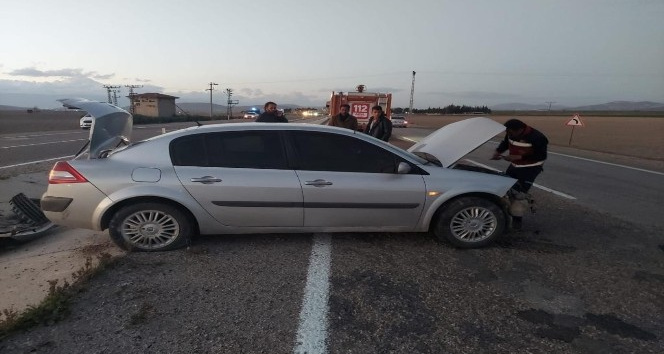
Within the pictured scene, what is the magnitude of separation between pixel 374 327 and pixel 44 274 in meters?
3.30

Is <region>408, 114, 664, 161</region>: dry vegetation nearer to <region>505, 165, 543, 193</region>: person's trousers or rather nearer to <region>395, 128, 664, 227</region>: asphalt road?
<region>395, 128, 664, 227</region>: asphalt road

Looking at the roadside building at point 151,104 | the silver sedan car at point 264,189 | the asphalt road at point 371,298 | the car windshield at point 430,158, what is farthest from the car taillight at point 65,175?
the roadside building at point 151,104

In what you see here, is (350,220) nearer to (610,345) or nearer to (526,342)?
(526,342)

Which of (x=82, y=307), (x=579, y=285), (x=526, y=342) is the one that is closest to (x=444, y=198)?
(x=579, y=285)

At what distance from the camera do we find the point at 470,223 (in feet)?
13.9

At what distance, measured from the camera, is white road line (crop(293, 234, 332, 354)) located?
256 centimetres

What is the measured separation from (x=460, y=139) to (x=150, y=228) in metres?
3.64

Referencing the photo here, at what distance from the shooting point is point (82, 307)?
2.93 m

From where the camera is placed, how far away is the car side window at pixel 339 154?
4074 mm

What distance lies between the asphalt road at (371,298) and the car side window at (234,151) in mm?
914

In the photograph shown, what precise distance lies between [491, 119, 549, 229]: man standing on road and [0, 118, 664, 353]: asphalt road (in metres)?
0.74

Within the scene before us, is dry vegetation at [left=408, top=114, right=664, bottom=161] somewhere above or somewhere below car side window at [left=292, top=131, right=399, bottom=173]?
below

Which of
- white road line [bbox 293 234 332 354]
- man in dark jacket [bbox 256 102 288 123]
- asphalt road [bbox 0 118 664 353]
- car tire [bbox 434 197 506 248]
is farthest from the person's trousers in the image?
man in dark jacket [bbox 256 102 288 123]

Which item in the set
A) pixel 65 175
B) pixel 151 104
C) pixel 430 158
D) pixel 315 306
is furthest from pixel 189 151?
pixel 151 104
